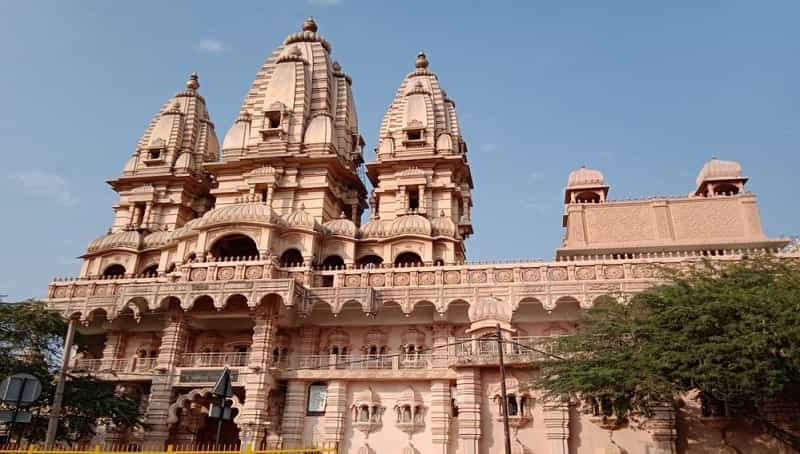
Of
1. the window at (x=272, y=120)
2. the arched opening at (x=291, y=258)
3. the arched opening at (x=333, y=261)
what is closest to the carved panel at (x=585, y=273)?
the arched opening at (x=333, y=261)

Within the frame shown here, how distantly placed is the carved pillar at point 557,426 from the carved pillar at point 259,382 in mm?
10652

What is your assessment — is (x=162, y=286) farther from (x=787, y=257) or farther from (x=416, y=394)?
(x=787, y=257)

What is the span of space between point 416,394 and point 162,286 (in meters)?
11.7

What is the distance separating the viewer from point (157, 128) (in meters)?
41.7

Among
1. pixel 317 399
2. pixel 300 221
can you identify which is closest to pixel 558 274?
pixel 317 399

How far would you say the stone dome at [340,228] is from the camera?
102 ft

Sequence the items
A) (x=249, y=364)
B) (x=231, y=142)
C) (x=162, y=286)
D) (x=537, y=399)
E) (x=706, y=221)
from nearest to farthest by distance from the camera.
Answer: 1. (x=537, y=399)
2. (x=249, y=364)
3. (x=162, y=286)
4. (x=706, y=221)
5. (x=231, y=142)

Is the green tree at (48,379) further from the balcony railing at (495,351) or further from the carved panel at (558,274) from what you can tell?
the carved panel at (558,274)

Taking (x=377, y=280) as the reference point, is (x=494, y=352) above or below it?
below

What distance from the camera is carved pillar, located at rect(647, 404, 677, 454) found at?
2066 centimetres

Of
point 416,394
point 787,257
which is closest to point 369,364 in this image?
point 416,394

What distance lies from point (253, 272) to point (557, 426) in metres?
13.8

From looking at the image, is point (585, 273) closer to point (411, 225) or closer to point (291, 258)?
point (411, 225)

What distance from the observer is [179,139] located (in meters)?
41.3
